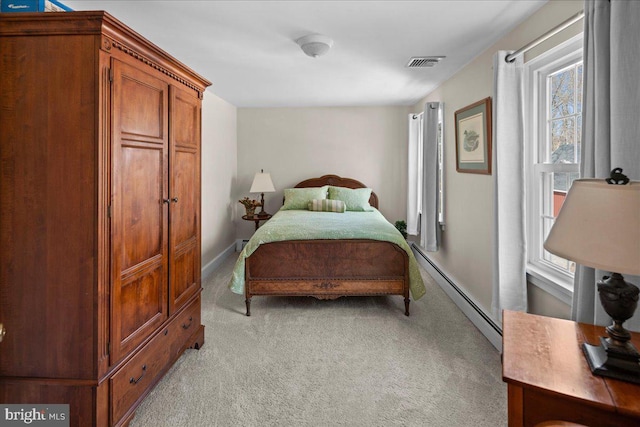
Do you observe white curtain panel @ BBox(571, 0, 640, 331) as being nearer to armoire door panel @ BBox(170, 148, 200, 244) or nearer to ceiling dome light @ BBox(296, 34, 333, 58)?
ceiling dome light @ BBox(296, 34, 333, 58)

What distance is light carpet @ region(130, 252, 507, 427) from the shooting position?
1.90 metres

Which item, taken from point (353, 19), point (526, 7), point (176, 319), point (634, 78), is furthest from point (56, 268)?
point (526, 7)

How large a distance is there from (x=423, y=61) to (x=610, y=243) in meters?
2.65

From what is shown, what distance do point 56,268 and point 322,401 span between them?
1.52m

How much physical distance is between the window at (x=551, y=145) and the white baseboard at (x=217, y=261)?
11.5ft

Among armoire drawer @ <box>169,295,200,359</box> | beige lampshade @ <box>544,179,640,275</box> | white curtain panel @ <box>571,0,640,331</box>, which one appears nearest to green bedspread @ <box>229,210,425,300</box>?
armoire drawer @ <box>169,295,200,359</box>

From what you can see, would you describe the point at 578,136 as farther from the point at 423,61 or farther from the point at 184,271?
the point at 184,271

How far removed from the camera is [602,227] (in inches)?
38.4

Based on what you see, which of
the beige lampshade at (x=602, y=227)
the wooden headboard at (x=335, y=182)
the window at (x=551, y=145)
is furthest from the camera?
the wooden headboard at (x=335, y=182)

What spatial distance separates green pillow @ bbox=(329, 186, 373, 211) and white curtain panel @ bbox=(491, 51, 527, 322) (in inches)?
105

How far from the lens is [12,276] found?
1.50 meters

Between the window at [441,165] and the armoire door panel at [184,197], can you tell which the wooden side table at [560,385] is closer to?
the armoire door panel at [184,197]

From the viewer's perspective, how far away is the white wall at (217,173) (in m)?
4.39

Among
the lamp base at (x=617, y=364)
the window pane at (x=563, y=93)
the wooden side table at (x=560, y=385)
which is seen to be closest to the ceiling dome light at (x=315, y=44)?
the window pane at (x=563, y=93)
